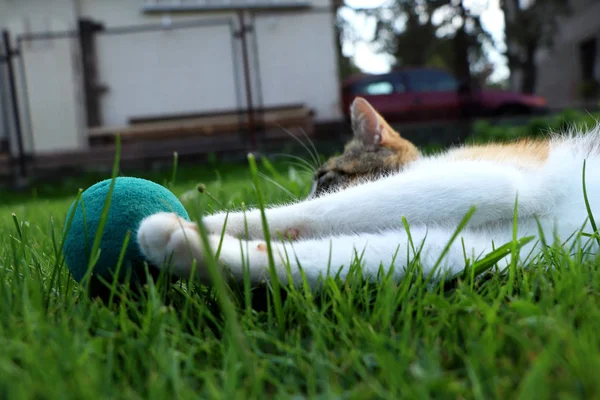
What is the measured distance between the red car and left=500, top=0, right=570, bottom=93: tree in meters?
5.35

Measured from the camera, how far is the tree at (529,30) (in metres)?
12.8

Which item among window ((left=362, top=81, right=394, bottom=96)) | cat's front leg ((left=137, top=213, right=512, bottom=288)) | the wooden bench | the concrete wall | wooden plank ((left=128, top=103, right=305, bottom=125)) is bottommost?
cat's front leg ((left=137, top=213, right=512, bottom=288))

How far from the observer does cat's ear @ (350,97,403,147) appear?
2172mm

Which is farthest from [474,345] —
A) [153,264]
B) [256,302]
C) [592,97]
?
[592,97]

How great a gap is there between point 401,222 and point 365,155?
892 millimetres

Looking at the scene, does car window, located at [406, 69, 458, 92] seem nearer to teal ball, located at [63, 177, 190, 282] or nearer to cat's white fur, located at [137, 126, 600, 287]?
cat's white fur, located at [137, 126, 600, 287]

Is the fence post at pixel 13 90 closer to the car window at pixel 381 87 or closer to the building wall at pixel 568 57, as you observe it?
the car window at pixel 381 87

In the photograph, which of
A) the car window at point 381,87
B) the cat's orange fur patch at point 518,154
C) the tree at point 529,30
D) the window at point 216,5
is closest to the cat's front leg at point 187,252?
the cat's orange fur patch at point 518,154

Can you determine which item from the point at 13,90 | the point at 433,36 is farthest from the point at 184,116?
the point at 433,36

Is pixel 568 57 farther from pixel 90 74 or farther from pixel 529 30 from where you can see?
pixel 90 74

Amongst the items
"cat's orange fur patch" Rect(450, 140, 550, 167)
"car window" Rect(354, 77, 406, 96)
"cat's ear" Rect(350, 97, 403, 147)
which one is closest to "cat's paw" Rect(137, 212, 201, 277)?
"cat's orange fur patch" Rect(450, 140, 550, 167)

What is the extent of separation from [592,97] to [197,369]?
14125 mm

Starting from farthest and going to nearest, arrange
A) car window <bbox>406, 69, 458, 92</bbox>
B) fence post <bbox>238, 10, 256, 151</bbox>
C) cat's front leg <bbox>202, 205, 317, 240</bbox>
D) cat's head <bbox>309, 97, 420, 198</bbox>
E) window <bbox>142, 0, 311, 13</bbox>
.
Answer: car window <bbox>406, 69, 458, 92</bbox>, window <bbox>142, 0, 311, 13</bbox>, fence post <bbox>238, 10, 256, 151</bbox>, cat's head <bbox>309, 97, 420, 198</bbox>, cat's front leg <bbox>202, 205, 317, 240</bbox>

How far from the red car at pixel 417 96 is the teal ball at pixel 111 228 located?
6323 mm
